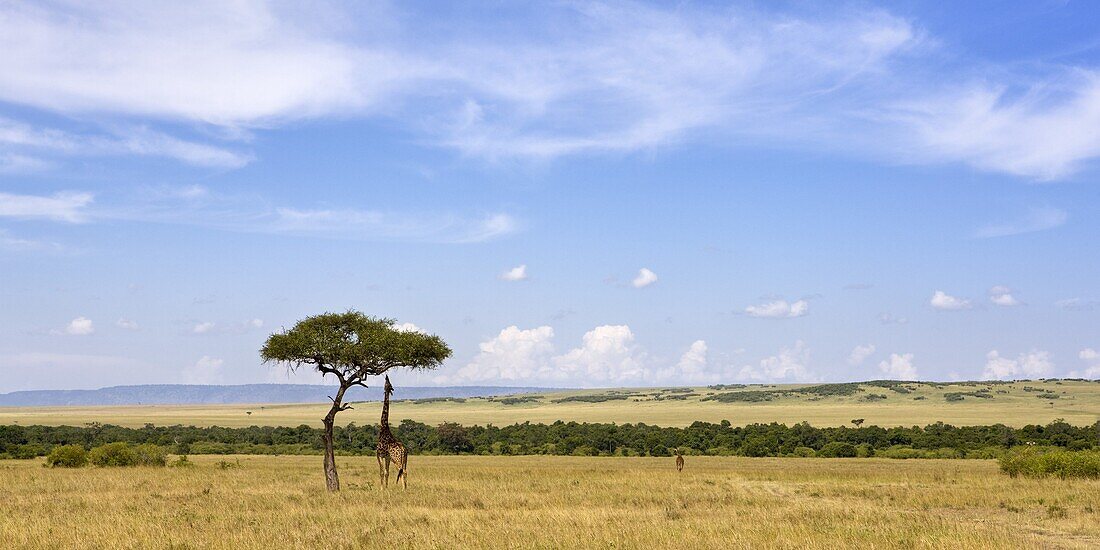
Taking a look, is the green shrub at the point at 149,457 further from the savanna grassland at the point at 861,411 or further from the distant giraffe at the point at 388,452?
the savanna grassland at the point at 861,411

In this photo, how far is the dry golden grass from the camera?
18953mm

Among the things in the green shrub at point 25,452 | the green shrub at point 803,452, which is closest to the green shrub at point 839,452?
the green shrub at point 803,452

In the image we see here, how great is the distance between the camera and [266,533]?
19781 mm

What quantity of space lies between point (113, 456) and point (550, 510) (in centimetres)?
3058

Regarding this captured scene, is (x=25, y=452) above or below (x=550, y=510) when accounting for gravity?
above

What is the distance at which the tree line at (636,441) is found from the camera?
62062mm

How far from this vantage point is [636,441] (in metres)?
71.2

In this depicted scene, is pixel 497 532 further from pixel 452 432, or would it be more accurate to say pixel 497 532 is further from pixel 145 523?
pixel 452 432

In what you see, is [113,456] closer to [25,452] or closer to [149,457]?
[149,457]

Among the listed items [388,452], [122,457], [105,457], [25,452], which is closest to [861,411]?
[25,452]

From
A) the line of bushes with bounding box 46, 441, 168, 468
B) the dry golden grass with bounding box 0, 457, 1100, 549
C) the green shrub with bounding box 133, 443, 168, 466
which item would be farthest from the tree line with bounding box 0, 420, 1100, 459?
the dry golden grass with bounding box 0, 457, 1100, 549

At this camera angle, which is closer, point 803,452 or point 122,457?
point 122,457

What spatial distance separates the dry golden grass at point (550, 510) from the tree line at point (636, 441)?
22.3 m

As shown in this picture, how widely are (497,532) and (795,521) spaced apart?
7.14 m
